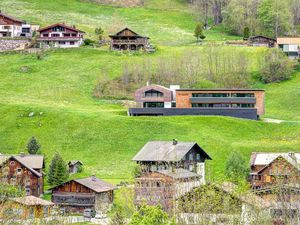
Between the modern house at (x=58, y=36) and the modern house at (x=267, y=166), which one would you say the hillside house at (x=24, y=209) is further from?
the modern house at (x=58, y=36)

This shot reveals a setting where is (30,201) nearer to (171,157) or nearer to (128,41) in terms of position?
(171,157)

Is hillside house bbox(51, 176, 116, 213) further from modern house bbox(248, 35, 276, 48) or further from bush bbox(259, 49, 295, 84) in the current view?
modern house bbox(248, 35, 276, 48)

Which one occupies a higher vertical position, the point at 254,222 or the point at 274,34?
the point at 274,34

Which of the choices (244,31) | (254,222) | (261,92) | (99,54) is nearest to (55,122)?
(261,92)

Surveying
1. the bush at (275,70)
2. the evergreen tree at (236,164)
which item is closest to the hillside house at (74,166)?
the evergreen tree at (236,164)

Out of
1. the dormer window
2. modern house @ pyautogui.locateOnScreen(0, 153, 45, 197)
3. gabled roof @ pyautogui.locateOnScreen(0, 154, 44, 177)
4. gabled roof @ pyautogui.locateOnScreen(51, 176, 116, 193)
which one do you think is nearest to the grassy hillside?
the dormer window

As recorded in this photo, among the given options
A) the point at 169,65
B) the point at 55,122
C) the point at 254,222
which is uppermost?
the point at 169,65

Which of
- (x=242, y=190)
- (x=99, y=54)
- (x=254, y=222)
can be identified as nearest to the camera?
(x=254, y=222)

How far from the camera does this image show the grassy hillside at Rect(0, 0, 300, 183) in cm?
10888

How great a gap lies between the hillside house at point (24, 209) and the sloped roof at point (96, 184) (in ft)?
24.3

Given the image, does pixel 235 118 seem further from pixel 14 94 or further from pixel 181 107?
pixel 14 94

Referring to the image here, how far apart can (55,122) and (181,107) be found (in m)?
18.2

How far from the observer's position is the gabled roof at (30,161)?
9556 cm

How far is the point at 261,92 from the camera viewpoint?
127 m
